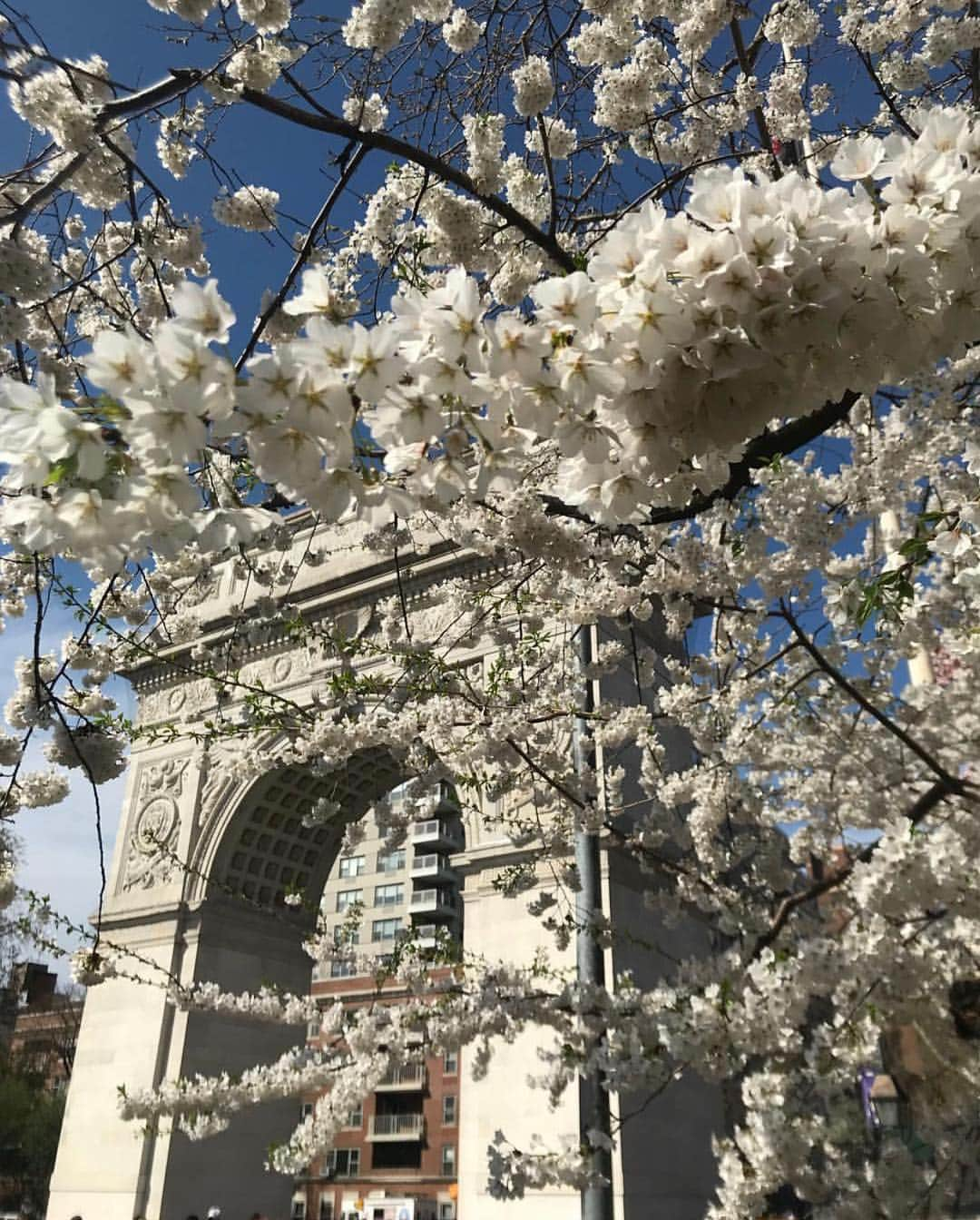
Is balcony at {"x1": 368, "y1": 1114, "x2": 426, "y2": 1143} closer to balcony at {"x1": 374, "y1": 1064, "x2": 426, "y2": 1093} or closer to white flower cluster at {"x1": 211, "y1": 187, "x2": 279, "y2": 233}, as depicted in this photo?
balcony at {"x1": 374, "y1": 1064, "x2": 426, "y2": 1093}

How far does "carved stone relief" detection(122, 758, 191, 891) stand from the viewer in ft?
47.3

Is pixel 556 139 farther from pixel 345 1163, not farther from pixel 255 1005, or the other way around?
pixel 345 1163

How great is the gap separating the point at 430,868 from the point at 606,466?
42692mm

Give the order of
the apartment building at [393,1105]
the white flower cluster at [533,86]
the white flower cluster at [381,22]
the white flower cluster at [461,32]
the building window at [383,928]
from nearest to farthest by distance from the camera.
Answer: the white flower cluster at [381,22], the white flower cluster at [533,86], the white flower cluster at [461,32], the apartment building at [393,1105], the building window at [383,928]

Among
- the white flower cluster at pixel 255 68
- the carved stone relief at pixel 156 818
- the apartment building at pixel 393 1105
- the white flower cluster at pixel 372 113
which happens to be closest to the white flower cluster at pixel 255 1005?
the white flower cluster at pixel 255 68

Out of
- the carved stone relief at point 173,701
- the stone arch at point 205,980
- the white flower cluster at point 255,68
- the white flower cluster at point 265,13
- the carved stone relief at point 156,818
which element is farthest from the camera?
the carved stone relief at point 173,701

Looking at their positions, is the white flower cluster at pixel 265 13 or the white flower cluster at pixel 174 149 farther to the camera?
the white flower cluster at pixel 174 149

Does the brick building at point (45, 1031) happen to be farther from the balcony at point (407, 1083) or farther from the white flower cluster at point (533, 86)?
the white flower cluster at point (533, 86)

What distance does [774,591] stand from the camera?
16.9 ft

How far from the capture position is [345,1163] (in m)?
38.7

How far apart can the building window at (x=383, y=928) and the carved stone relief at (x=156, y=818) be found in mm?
26547

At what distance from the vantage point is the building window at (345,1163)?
38062 mm

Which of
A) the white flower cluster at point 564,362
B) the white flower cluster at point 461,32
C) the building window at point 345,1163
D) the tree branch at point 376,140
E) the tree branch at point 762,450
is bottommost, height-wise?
the building window at point 345,1163

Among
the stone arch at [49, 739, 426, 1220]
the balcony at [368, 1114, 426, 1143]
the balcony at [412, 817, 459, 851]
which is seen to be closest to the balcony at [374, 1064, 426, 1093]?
the balcony at [368, 1114, 426, 1143]
